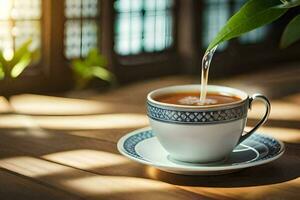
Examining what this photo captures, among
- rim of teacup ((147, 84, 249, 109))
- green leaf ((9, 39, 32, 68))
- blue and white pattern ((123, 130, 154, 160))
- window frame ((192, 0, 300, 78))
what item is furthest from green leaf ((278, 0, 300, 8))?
window frame ((192, 0, 300, 78))

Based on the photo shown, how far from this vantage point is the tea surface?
70cm

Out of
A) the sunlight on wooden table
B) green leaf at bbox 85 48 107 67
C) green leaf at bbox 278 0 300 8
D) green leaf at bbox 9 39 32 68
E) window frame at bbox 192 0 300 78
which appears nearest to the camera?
green leaf at bbox 278 0 300 8

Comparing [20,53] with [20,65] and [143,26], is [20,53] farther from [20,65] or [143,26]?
[143,26]

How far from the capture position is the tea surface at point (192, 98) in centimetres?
70

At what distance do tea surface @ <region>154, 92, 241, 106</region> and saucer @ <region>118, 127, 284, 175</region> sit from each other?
6 centimetres

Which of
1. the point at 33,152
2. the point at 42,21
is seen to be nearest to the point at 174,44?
the point at 42,21

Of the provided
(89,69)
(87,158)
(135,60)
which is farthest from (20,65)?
(87,158)

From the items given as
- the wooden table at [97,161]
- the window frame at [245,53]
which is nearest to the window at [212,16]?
the window frame at [245,53]

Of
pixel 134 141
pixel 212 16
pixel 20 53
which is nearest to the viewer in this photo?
pixel 134 141

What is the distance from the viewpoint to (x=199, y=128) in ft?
2.18

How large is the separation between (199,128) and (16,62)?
0.62 metres

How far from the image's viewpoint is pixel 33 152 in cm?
81

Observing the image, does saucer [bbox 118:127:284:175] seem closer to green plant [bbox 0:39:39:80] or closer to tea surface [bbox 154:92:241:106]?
tea surface [bbox 154:92:241:106]

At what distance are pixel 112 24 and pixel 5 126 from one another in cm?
46
